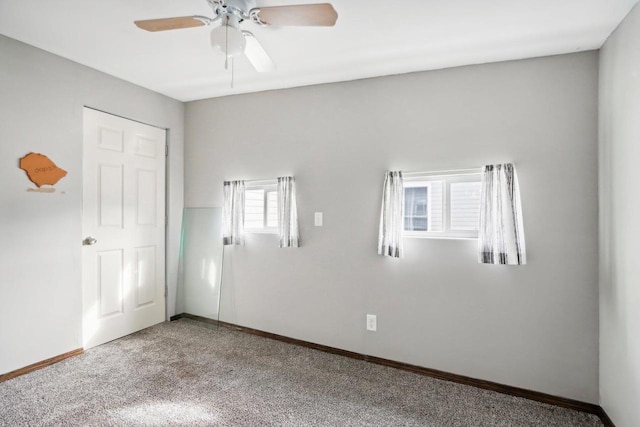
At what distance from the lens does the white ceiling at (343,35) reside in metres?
1.98

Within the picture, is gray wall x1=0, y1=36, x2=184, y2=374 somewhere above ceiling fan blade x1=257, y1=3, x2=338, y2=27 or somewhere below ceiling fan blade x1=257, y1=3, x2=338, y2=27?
below

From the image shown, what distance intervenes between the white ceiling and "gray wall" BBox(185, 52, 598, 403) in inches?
8.7

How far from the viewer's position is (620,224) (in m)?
2.00

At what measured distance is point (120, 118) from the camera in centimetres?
328

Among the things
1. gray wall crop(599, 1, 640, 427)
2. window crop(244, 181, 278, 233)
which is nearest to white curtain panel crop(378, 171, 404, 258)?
window crop(244, 181, 278, 233)

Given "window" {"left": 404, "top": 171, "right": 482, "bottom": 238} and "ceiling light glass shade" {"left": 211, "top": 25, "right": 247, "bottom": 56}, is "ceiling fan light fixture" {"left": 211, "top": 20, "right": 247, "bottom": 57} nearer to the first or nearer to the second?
"ceiling light glass shade" {"left": 211, "top": 25, "right": 247, "bottom": 56}

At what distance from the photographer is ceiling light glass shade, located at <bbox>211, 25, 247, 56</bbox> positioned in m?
1.73

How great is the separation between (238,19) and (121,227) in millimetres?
2332

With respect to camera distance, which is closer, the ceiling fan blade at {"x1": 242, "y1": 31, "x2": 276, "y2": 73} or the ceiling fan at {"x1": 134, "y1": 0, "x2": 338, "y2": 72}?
the ceiling fan at {"x1": 134, "y1": 0, "x2": 338, "y2": 72}

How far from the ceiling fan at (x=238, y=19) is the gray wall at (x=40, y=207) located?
1450 millimetres

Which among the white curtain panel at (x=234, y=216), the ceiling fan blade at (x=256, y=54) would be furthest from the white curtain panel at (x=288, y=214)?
the ceiling fan blade at (x=256, y=54)

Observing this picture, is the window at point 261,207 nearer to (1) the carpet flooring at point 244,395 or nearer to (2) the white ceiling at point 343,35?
(2) the white ceiling at point 343,35

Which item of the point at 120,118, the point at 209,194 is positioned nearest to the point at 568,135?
the point at 209,194

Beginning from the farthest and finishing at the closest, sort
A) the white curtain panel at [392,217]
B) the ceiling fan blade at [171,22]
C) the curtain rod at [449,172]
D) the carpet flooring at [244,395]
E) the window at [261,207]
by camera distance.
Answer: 1. the window at [261,207]
2. the white curtain panel at [392,217]
3. the curtain rod at [449,172]
4. the carpet flooring at [244,395]
5. the ceiling fan blade at [171,22]
